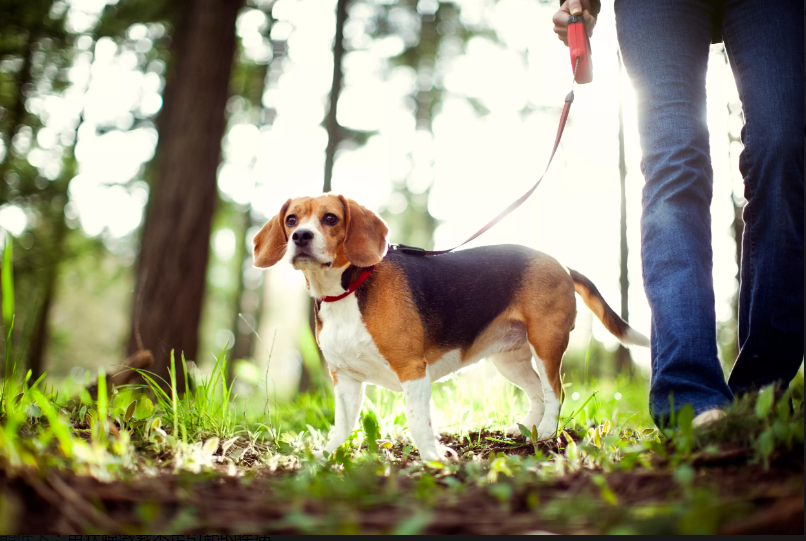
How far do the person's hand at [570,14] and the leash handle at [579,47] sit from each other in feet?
0.15

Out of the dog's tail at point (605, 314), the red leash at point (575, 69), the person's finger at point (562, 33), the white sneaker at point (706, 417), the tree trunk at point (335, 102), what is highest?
the tree trunk at point (335, 102)

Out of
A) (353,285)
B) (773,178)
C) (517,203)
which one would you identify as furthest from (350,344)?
(773,178)

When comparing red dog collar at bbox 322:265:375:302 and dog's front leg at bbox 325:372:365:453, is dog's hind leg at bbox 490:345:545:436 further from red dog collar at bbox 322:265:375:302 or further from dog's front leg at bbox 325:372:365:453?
red dog collar at bbox 322:265:375:302

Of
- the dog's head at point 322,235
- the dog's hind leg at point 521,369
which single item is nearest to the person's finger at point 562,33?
the dog's head at point 322,235

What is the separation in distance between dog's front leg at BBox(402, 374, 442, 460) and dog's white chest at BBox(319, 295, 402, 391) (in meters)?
0.20

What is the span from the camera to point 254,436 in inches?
112

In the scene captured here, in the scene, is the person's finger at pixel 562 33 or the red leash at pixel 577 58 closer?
the red leash at pixel 577 58

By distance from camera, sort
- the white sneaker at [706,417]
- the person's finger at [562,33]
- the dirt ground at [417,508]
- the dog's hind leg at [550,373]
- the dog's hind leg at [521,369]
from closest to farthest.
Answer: the dirt ground at [417,508] < the white sneaker at [706,417] < the person's finger at [562,33] < the dog's hind leg at [550,373] < the dog's hind leg at [521,369]

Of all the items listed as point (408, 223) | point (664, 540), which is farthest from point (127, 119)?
point (664, 540)

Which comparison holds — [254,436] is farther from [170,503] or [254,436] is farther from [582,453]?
[582,453]

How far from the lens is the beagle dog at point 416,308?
293 centimetres

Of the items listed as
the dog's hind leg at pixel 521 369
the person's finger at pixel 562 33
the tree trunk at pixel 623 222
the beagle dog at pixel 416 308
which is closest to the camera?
the beagle dog at pixel 416 308

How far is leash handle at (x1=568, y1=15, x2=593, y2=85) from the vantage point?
283 cm

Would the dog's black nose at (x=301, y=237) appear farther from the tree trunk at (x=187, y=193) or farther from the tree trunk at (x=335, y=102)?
the tree trunk at (x=335, y=102)
